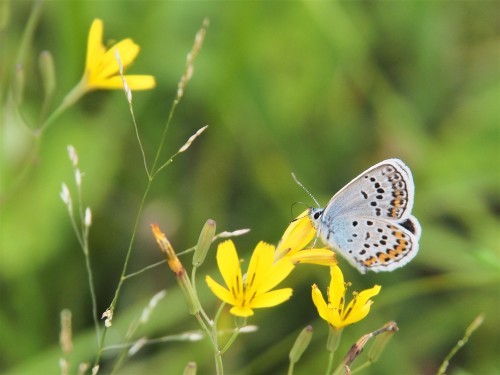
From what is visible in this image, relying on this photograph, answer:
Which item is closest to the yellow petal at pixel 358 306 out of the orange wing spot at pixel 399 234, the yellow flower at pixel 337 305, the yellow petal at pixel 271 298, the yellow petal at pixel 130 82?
the yellow flower at pixel 337 305

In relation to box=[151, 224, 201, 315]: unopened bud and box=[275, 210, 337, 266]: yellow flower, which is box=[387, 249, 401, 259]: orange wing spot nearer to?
box=[275, 210, 337, 266]: yellow flower

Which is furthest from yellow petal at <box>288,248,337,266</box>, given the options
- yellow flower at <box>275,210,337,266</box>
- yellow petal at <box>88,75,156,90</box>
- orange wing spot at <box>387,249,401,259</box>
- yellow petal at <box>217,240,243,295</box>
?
yellow petal at <box>88,75,156,90</box>

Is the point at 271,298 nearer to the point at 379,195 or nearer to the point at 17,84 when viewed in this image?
the point at 379,195

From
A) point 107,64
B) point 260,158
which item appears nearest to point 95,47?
point 107,64

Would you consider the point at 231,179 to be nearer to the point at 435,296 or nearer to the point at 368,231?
the point at 435,296

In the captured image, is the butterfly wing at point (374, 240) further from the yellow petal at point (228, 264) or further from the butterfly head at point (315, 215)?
the yellow petal at point (228, 264)
